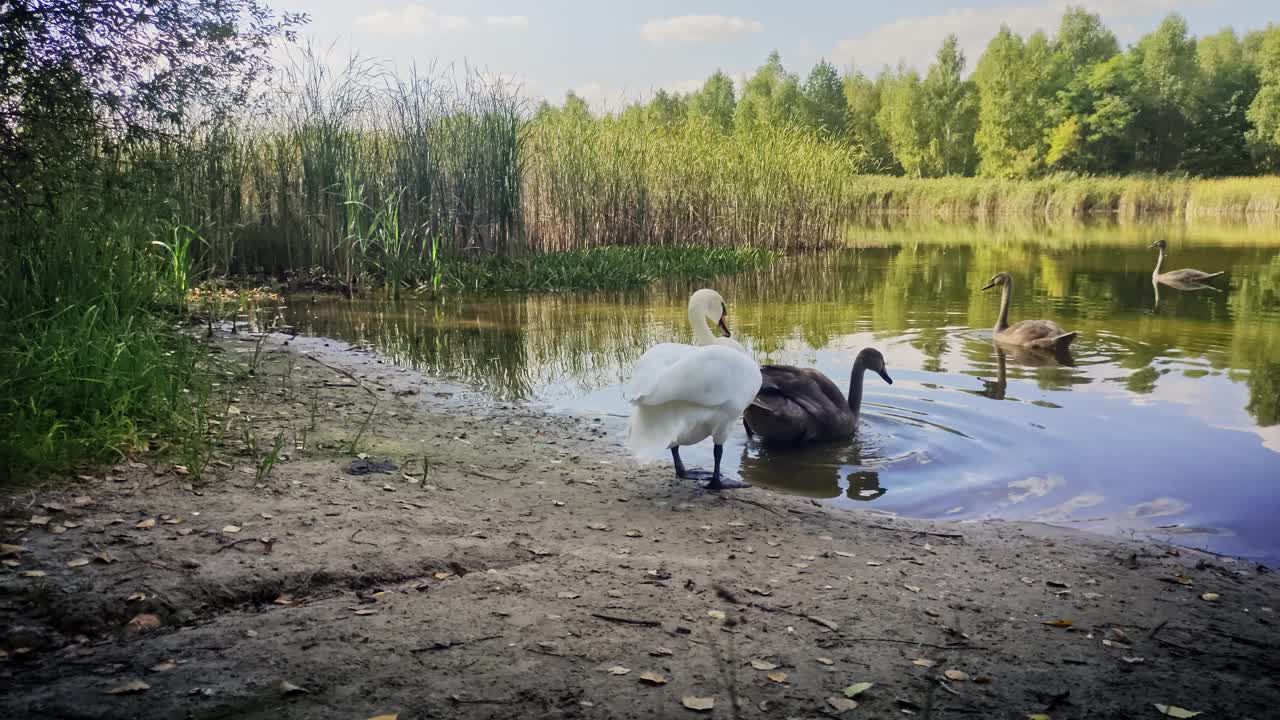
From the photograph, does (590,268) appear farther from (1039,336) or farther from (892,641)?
(892,641)

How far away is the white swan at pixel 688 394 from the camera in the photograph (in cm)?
533

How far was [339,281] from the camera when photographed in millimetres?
14602

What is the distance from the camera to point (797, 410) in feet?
22.3

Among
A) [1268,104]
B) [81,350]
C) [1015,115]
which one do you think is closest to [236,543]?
[81,350]

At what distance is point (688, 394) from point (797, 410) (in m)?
1.69

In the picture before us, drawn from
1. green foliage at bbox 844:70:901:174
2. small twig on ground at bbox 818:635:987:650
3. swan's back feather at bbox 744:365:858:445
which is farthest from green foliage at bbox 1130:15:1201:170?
Answer: small twig on ground at bbox 818:635:987:650

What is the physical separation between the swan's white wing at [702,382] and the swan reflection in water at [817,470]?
100 cm

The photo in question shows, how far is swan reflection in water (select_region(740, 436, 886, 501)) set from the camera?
20.2 feet

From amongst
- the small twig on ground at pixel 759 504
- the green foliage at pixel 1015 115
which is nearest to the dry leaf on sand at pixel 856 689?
the small twig on ground at pixel 759 504

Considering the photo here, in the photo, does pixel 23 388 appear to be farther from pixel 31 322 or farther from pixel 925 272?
pixel 925 272

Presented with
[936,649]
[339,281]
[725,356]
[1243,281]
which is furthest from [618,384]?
[1243,281]

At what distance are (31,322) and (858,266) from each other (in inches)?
705

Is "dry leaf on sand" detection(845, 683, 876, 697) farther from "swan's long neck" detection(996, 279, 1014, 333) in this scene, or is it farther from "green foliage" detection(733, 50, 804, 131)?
"green foliage" detection(733, 50, 804, 131)

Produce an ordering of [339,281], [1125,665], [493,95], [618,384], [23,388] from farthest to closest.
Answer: [493,95] → [339,281] → [618,384] → [23,388] → [1125,665]
